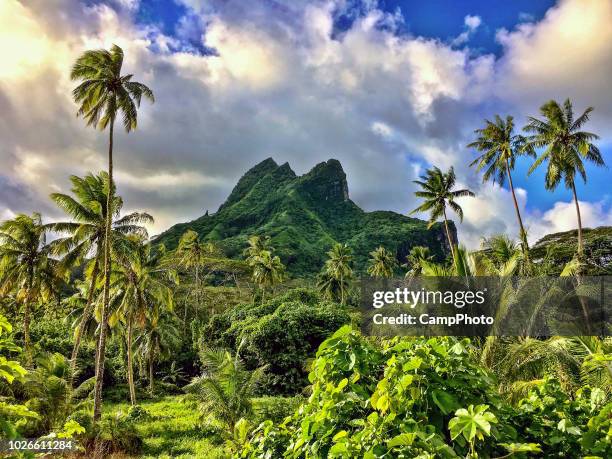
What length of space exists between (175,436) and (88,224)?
10254 mm

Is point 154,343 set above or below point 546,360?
below

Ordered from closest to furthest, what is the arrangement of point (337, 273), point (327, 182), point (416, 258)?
point (416, 258) < point (337, 273) < point (327, 182)

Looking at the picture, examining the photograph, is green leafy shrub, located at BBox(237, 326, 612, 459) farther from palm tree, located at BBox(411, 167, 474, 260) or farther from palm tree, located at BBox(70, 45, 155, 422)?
palm tree, located at BBox(411, 167, 474, 260)

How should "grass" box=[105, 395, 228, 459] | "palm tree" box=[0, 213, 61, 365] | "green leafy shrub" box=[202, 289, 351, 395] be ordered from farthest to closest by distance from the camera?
"green leafy shrub" box=[202, 289, 351, 395], "palm tree" box=[0, 213, 61, 365], "grass" box=[105, 395, 228, 459]

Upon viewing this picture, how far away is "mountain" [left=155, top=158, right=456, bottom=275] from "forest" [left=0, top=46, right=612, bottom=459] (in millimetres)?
34906

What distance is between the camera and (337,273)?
5041cm

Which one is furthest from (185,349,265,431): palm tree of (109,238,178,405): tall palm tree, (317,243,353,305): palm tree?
(317,243,353,305): palm tree

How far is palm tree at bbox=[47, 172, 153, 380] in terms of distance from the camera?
18.6 meters

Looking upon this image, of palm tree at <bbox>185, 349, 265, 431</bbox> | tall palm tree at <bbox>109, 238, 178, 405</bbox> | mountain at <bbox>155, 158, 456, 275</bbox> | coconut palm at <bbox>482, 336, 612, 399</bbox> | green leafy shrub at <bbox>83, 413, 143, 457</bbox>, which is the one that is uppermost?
mountain at <bbox>155, 158, 456, 275</bbox>

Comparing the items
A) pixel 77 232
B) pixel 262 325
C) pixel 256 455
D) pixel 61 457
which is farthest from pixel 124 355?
pixel 256 455

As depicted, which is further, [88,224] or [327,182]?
[327,182]

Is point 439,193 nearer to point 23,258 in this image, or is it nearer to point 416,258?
point 416,258

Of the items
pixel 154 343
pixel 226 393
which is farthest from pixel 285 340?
pixel 226 393

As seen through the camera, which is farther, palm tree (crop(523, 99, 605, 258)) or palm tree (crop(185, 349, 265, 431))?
palm tree (crop(523, 99, 605, 258))
